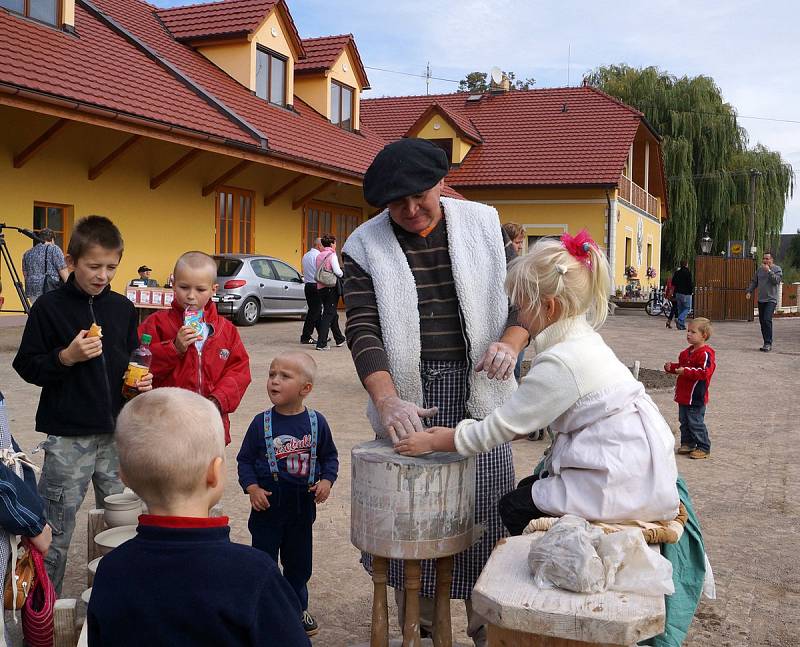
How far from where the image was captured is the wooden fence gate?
25.2m

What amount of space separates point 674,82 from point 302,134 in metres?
20.4

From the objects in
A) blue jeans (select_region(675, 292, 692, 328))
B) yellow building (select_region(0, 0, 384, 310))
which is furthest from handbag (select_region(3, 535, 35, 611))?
blue jeans (select_region(675, 292, 692, 328))

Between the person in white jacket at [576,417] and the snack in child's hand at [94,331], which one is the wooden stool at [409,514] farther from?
the snack in child's hand at [94,331]

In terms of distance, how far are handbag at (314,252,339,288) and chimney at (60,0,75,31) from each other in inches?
257

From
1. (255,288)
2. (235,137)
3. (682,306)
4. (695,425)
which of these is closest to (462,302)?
(695,425)

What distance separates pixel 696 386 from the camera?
6883 millimetres

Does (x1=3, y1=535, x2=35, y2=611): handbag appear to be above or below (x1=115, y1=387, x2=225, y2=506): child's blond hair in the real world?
below

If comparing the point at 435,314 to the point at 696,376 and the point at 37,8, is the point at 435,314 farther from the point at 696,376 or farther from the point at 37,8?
the point at 37,8

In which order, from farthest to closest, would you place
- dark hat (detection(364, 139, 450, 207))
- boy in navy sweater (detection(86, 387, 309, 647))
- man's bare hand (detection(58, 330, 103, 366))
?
man's bare hand (detection(58, 330, 103, 366)), dark hat (detection(364, 139, 450, 207)), boy in navy sweater (detection(86, 387, 309, 647))

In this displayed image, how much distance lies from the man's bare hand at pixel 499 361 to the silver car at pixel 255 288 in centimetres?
1326

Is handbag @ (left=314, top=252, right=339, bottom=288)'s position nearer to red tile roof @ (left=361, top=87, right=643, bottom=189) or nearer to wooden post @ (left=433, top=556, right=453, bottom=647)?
wooden post @ (left=433, top=556, right=453, bottom=647)

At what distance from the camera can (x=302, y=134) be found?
19.5 m

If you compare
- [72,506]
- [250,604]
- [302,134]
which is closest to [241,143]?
[302,134]

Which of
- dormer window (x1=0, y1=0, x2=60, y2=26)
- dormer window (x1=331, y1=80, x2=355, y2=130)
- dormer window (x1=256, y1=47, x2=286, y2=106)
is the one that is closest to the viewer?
dormer window (x1=0, y1=0, x2=60, y2=26)
